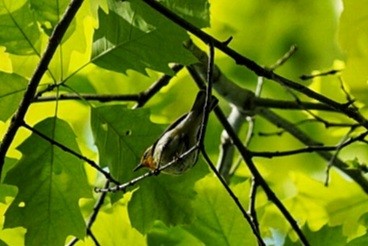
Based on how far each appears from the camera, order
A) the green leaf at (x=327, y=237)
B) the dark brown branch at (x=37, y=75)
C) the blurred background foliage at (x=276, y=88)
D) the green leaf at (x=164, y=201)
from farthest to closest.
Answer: the blurred background foliage at (x=276, y=88) → the green leaf at (x=327, y=237) → the green leaf at (x=164, y=201) → the dark brown branch at (x=37, y=75)

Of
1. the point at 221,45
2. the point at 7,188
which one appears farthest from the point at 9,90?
the point at 221,45

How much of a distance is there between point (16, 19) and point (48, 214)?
0.24 meters

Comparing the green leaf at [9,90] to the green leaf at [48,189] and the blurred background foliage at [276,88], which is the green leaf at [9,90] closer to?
the green leaf at [48,189]

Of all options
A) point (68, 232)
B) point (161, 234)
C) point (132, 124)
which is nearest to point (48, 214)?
point (68, 232)

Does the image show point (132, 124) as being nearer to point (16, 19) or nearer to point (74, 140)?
point (74, 140)

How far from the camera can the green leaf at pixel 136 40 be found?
98 cm

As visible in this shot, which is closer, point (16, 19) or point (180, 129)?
point (180, 129)

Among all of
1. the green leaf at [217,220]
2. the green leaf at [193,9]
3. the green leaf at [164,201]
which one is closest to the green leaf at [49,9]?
the green leaf at [193,9]

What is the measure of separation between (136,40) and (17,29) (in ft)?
0.46

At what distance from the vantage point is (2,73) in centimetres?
101

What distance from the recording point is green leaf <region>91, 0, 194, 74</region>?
98 centimetres

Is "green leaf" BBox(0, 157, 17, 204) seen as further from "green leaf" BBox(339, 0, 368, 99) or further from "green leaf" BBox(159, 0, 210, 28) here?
"green leaf" BBox(339, 0, 368, 99)

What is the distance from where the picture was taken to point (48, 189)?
1.06m

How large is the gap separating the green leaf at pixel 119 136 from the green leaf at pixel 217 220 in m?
0.17
